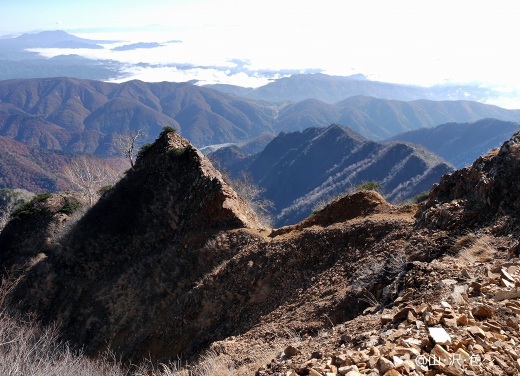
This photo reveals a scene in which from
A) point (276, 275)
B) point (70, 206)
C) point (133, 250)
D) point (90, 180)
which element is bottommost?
point (90, 180)

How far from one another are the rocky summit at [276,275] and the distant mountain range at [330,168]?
82.4 meters

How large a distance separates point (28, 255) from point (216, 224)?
14828mm

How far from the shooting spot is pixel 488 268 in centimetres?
942

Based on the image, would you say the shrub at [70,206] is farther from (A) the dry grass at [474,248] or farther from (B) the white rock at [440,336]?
(B) the white rock at [440,336]

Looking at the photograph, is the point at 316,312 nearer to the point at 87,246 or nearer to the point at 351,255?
the point at 351,255

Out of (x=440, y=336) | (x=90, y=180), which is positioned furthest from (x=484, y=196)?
(x=90, y=180)

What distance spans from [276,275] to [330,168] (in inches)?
5813

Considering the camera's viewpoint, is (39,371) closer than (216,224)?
Yes

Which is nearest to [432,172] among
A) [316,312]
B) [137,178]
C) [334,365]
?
[137,178]

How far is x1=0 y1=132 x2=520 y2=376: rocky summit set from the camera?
7.10 meters

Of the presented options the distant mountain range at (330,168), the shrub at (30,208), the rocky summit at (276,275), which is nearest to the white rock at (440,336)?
the rocky summit at (276,275)

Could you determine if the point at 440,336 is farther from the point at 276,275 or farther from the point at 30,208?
the point at 30,208

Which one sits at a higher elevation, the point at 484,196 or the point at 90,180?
the point at 484,196

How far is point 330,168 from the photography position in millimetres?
164125
